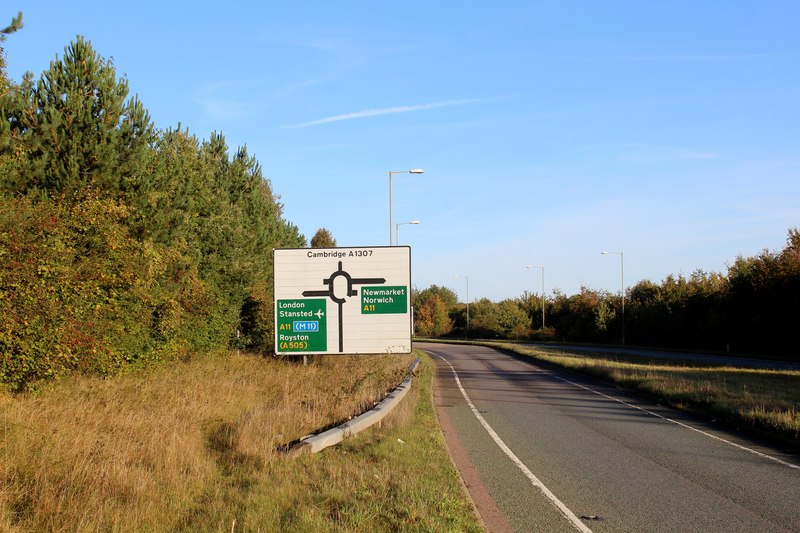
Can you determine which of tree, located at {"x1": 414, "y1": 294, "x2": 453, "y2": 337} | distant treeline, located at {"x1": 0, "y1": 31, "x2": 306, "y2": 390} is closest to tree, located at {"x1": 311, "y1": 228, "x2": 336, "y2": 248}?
tree, located at {"x1": 414, "y1": 294, "x2": 453, "y2": 337}

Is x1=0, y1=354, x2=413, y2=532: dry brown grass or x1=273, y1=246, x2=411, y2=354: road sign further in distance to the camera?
x1=273, y1=246, x2=411, y2=354: road sign

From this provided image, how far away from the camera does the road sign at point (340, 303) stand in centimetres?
2108

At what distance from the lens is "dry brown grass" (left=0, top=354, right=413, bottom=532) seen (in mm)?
6062

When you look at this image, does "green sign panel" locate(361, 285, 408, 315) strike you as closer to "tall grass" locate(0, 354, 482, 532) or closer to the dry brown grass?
the dry brown grass

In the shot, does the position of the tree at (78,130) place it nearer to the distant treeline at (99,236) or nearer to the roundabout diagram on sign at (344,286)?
the distant treeline at (99,236)

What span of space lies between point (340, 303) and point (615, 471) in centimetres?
1287

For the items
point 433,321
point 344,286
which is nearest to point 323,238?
point 433,321

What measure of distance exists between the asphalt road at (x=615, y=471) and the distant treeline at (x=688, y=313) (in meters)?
36.6

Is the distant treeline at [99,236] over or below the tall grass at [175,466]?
over

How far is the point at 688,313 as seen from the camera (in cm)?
6059

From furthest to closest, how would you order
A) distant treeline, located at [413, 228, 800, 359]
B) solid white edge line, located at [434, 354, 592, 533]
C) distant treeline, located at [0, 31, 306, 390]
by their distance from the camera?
distant treeline, located at [413, 228, 800, 359] → distant treeline, located at [0, 31, 306, 390] → solid white edge line, located at [434, 354, 592, 533]

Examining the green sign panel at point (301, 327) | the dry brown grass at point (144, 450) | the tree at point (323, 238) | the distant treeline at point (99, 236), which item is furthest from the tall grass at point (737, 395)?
the tree at point (323, 238)

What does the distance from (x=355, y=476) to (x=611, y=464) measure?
4743 mm

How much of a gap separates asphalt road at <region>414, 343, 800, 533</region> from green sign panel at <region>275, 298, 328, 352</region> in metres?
5.19
